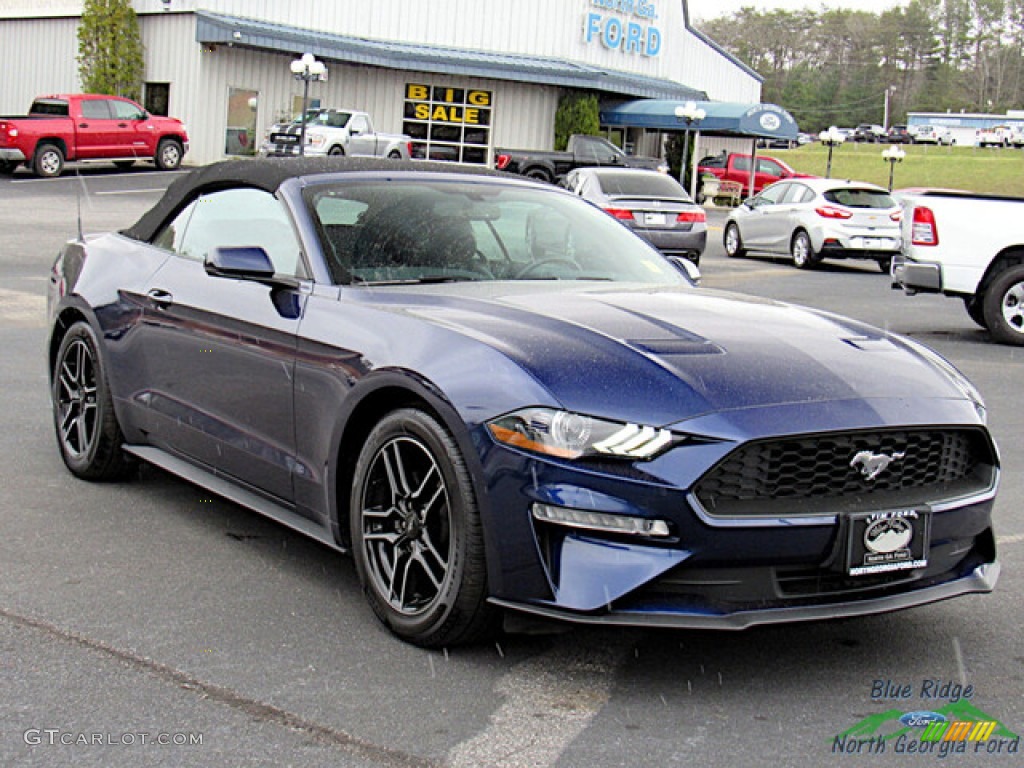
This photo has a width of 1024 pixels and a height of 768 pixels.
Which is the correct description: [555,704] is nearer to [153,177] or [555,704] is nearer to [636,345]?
[636,345]

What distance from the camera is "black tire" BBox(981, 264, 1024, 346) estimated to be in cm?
1331

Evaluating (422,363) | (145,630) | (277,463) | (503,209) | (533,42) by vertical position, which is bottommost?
(145,630)

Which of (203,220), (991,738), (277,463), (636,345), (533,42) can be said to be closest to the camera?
(991,738)

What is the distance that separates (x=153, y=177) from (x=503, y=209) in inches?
1240

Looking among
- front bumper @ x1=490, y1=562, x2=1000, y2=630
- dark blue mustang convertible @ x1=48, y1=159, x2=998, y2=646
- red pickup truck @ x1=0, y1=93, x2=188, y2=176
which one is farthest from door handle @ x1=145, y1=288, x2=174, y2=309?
red pickup truck @ x1=0, y1=93, x2=188, y2=176

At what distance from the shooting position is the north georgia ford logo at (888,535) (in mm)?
3856

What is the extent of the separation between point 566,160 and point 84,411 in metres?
35.1

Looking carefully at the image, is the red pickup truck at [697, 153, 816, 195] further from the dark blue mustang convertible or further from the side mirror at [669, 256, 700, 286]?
the dark blue mustang convertible

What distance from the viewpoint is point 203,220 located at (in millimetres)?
5875

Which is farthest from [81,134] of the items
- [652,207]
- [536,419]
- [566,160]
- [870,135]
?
[870,135]

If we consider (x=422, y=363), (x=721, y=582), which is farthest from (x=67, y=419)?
(x=721, y=582)

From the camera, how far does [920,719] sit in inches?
147

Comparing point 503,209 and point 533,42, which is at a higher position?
point 533,42

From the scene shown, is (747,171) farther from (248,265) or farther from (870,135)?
(870,135)
